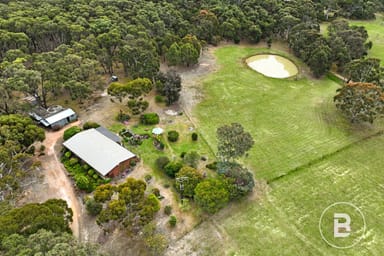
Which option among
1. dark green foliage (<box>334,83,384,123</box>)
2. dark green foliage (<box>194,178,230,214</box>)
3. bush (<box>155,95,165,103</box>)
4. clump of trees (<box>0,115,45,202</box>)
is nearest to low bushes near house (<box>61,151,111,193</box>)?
clump of trees (<box>0,115,45,202</box>)

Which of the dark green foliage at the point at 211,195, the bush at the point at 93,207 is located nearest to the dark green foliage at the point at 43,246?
the bush at the point at 93,207

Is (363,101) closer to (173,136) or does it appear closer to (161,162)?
(173,136)

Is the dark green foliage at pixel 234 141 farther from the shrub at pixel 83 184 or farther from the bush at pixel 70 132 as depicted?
the bush at pixel 70 132

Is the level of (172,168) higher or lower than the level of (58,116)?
lower

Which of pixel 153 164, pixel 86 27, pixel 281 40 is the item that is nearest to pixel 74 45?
pixel 86 27

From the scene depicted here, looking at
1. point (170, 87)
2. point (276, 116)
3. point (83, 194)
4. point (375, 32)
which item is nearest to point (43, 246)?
point (83, 194)
